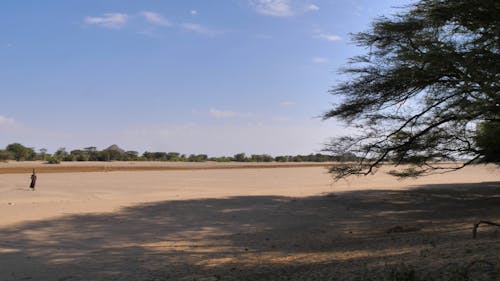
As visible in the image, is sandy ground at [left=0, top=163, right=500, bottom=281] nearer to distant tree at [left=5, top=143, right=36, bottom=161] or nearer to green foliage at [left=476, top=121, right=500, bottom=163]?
green foliage at [left=476, top=121, right=500, bottom=163]

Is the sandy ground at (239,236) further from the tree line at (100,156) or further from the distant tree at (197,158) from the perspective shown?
the distant tree at (197,158)

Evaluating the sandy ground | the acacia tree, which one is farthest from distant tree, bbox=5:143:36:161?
the acacia tree

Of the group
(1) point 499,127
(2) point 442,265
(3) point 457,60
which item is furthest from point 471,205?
(2) point 442,265

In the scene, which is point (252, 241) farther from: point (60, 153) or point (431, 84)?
point (60, 153)

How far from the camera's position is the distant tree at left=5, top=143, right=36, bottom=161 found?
78.8m

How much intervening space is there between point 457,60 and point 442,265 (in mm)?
6306

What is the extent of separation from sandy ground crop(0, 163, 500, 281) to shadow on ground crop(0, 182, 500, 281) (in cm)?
3

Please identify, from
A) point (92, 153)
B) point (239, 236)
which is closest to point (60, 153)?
point (92, 153)

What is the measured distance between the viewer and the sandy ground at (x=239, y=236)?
Result: 25.1 ft

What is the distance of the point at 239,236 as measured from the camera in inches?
550

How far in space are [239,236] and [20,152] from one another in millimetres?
76286

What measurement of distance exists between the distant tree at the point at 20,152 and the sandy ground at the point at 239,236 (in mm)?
56800

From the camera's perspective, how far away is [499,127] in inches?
561

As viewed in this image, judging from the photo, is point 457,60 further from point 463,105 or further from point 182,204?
point 182,204
